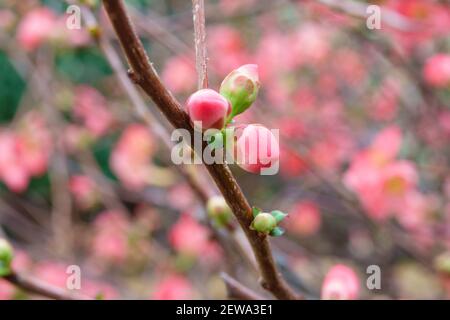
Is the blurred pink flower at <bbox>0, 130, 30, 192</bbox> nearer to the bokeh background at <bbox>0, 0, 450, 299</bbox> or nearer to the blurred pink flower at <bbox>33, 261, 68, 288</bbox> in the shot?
the bokeh background at <bbox>0, 0, 450, 299</bbox>

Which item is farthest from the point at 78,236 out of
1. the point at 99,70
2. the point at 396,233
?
the point at 396,233

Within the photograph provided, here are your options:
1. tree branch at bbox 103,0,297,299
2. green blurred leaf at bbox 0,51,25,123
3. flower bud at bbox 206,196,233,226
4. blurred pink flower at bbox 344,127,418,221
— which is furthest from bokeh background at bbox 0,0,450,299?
tree branch at bbox 103,0,297,299

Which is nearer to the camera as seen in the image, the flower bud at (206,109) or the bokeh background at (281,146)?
the flower bud at (206,109)

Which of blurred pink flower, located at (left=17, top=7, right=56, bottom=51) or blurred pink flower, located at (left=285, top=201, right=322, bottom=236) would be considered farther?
blurred pink flower, located at (left=285, top=201, right=322, bottom=236)

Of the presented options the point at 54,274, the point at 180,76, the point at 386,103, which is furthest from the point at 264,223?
the point at 180,76

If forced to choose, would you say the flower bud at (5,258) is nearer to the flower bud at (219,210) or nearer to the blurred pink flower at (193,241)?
the flower bud at (219,210)

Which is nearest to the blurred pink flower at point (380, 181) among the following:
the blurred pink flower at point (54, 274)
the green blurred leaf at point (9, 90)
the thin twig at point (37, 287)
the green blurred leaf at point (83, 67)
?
the thin twig at point (37, 287)

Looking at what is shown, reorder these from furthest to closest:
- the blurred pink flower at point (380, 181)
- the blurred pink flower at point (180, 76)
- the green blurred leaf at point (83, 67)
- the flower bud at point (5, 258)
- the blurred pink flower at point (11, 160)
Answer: the green blurred leaf at point (83, 67), the blurred pink flower at point (180, 76), the blurred pink flower at point (11, 160), the blurred pink flower at point (380, 181), the flower bud at point (5, 258)

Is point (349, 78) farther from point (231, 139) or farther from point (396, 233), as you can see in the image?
point (231, 139)
